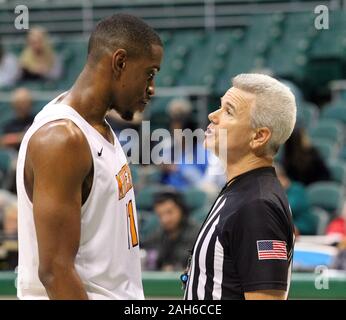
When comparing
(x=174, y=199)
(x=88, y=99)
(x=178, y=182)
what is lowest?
(x=178, y=182)

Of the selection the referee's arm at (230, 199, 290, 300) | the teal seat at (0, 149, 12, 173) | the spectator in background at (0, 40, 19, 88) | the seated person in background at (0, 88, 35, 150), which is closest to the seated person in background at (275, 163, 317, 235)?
the teal seat at (0, 149, 12, 173)

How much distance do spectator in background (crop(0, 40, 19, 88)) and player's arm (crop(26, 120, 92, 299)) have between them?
23.7ft

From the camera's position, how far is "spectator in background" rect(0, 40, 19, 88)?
9742 mm

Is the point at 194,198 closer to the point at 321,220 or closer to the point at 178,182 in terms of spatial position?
the point at 178,182

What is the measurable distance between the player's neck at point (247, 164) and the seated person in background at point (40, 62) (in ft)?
22.4

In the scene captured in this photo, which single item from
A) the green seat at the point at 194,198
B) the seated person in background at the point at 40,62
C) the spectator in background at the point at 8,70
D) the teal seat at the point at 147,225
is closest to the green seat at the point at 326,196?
the green seat at the point at 194,198

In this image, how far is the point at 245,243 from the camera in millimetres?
2602

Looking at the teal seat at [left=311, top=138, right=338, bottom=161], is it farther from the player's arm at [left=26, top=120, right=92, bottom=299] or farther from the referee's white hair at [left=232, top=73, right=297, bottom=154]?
the player's arm at [left=26, top=120, right=92, bottom=299]

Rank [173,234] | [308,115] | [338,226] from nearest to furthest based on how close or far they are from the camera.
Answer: [173,234] < [338,226] < [308,115]

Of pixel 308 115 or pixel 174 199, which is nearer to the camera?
pixel 174 199

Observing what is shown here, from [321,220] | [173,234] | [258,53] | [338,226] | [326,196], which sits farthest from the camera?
[258,53]

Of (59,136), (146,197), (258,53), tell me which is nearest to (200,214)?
(146,197)

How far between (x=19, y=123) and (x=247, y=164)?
5.88 meters
